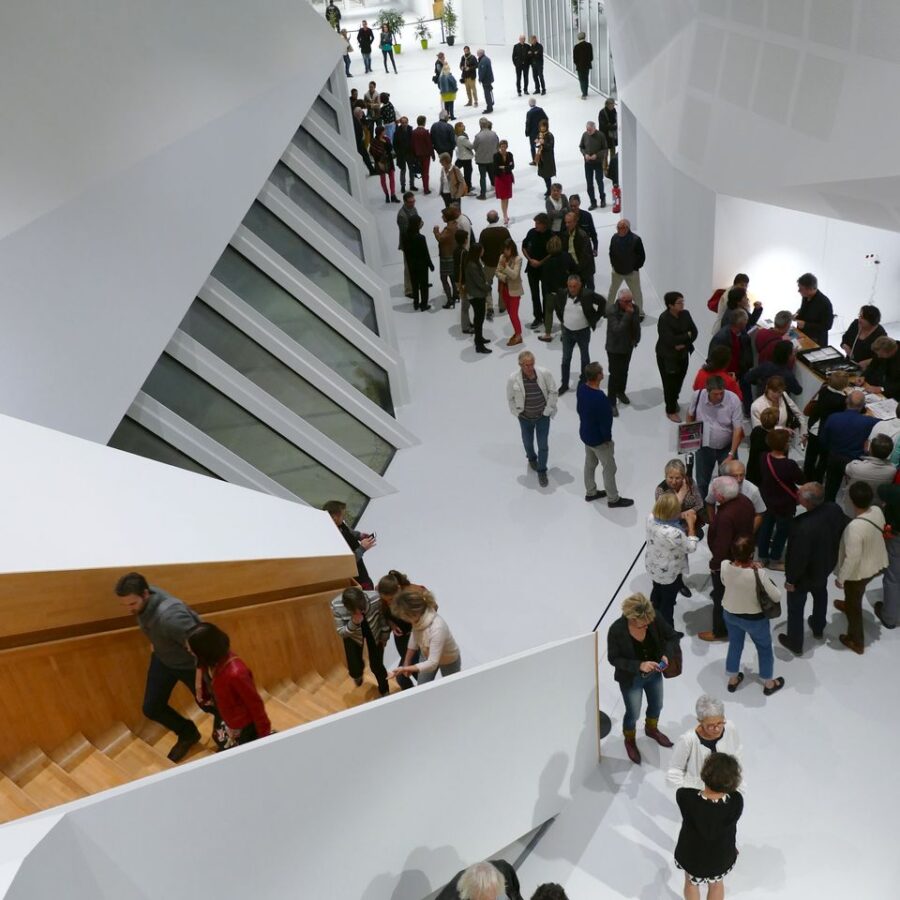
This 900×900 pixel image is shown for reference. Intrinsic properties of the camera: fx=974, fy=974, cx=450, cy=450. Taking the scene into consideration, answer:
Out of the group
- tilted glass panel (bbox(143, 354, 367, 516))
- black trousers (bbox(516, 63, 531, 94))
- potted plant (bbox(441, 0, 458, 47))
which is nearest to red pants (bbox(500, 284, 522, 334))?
tilted glass panel (bbox(143, 354, 367, 516))

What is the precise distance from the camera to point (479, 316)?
41.5 ft

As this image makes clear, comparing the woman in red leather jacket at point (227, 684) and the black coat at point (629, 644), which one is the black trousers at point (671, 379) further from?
the woman in red leather jacket at point (227, 684)

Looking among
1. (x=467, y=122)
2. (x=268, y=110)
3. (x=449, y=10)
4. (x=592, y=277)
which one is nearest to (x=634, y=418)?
(x=592, y=277)

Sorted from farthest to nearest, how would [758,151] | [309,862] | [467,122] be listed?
1. [467,122]
2. [758,151]
3. [309,862]

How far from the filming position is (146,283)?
7.91 meters

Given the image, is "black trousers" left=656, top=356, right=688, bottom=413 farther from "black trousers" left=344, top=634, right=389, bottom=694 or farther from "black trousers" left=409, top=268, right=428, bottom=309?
"black trousers" left=344, top=634, right=389, bottom=694

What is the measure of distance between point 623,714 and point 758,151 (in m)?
5.51

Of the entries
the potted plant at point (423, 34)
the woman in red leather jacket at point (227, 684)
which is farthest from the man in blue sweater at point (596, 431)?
the potted plant at point (423, 34)

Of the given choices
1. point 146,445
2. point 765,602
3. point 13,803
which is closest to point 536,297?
point 146,445

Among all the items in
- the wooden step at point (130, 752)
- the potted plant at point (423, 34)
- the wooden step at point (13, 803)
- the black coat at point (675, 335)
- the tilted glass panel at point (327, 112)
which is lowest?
the wooden step at point (130, 752)

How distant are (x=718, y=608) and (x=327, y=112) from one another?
537 inches

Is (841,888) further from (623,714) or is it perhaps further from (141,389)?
(141,389)

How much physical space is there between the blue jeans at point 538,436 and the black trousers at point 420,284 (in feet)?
15.7

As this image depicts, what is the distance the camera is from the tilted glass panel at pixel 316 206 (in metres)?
13.4
